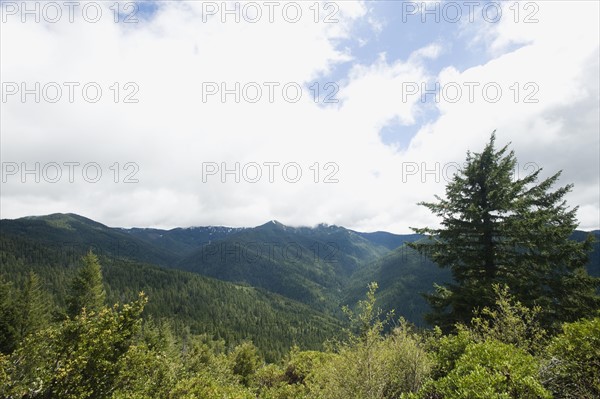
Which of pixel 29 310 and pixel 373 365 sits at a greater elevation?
pixel 373 365

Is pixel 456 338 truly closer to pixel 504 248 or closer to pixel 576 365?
pixel 576 365

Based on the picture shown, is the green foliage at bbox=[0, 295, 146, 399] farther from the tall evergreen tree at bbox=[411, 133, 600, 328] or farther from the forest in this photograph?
the tall evergreen tree at bbox=[411, 133, 600, 328]

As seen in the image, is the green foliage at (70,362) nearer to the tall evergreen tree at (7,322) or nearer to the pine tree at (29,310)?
the tall evergreen tree at (7,322)

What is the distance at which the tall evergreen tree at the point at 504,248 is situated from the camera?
17453 mm

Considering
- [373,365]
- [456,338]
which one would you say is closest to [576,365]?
[456,338]

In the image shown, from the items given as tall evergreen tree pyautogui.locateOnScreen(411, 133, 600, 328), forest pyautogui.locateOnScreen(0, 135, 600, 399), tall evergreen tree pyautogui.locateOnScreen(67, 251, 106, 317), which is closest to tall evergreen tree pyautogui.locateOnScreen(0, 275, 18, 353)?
forest pyautogui.locateOnScreen(0, 135, 600, 399)

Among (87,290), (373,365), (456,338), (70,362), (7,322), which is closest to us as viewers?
(70,362)

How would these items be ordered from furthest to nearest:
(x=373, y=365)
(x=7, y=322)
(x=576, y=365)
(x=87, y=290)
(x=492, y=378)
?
(x=87, y=290), (x=7, y=322), (x=373, y=365), (x=576, y=365), (x=492, y=378)

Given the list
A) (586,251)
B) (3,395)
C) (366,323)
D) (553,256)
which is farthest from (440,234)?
(3,395)

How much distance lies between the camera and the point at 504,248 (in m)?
19.5

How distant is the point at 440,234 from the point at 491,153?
6.65m

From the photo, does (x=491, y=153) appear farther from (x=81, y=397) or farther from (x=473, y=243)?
(x=81, y=397)

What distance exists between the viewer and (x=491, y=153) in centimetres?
1994

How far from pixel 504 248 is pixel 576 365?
45.1 feet
